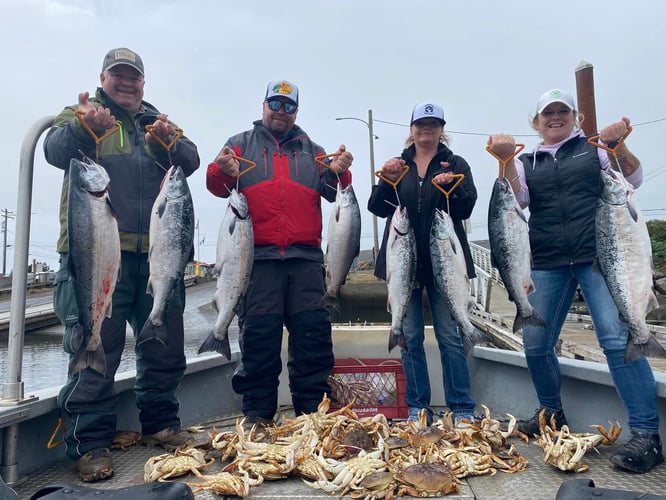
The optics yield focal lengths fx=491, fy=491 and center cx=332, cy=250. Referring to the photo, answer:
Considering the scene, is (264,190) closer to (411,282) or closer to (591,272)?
(411,282)

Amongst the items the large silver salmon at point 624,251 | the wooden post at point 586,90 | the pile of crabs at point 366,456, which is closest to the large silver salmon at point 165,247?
the pile of crabs at point 366,456

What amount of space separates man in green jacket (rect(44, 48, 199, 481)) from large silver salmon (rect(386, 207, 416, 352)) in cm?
178

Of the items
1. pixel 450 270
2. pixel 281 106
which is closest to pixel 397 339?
pixel 450 270

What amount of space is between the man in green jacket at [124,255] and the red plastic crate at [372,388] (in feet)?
4.92

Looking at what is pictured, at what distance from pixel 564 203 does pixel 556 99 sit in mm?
825

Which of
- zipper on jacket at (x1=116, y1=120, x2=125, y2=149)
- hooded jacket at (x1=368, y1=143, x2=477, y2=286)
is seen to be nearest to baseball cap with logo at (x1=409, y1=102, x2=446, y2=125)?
hooded jacket at (x1=368, y1=143, x2=477, y2=286)

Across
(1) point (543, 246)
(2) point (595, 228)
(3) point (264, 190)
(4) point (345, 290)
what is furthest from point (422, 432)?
(4) point (345, 290)

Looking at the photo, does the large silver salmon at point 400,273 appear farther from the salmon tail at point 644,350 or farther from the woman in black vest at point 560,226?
the salmon tail at point 644,350

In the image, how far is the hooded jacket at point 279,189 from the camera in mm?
4371

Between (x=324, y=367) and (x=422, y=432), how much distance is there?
3.96 feet

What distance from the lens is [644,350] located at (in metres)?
3.34

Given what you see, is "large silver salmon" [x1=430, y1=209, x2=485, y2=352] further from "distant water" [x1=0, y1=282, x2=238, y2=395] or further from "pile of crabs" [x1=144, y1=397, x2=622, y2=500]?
"distant water" [x1=0, y1=282, x2=238, y2=395]

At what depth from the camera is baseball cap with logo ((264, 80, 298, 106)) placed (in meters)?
4.43

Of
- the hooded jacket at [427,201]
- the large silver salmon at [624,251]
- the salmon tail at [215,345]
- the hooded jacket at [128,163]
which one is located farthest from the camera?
the hooded jacket at [427,201]
